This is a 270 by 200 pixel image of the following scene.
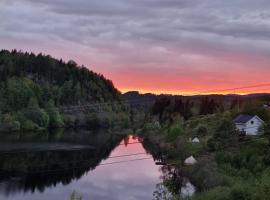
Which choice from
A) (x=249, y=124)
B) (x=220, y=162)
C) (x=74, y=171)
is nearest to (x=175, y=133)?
(x=249, y=124)

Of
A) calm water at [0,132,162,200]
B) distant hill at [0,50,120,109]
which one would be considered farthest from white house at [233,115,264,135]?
distant hill at [0,50,120,109]

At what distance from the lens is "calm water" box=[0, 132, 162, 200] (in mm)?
53281

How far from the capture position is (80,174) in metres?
66.2

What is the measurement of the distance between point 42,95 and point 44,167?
94.2m

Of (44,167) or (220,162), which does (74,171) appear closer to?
(44,167)

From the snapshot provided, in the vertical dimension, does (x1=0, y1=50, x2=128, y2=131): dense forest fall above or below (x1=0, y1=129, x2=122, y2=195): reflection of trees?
above

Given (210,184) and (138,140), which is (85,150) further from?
(210,184)

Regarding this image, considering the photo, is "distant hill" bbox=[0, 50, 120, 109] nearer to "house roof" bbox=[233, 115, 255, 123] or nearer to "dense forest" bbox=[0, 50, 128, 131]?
"dense forest" bbox=[0, 50, 128, 131]

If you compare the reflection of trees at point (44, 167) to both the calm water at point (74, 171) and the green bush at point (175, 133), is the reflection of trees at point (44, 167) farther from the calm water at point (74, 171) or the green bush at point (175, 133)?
the green bush at point (175, 133)

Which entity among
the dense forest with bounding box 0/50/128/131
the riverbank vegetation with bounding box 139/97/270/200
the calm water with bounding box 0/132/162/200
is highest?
the dense forest with bounding box 0/50/128/131

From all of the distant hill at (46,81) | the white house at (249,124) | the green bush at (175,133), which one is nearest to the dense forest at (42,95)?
the distant hill at (46,81)

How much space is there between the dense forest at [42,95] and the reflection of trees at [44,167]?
3882 centimetres

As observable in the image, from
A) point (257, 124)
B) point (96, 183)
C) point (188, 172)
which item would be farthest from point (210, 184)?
point (257, 124)

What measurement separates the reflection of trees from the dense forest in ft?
127
